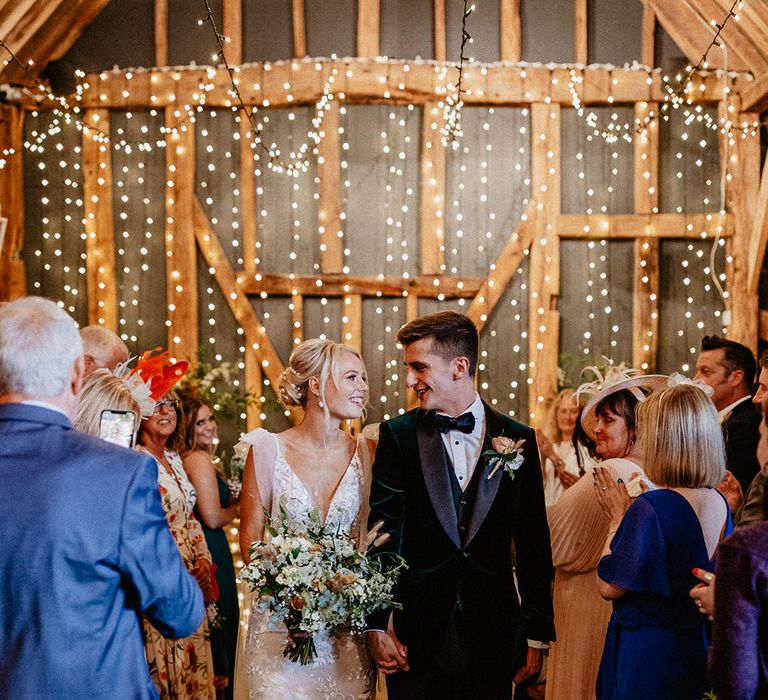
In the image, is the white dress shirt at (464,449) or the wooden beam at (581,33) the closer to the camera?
the white dress shirt at (464,449)

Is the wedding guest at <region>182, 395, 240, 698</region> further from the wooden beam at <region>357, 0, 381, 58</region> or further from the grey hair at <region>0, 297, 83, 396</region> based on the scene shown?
the wooden beam at <region>357, 0, 381, 58</region>

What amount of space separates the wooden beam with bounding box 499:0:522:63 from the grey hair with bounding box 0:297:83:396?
627 centimetres

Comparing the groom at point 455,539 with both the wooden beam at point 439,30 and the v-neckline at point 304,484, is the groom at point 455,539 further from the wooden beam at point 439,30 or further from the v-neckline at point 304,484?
the wooden beam at point 439,30

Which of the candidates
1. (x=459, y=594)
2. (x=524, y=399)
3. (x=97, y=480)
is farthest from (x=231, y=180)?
(x=97, y=480)

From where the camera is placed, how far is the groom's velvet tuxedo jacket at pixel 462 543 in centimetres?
288

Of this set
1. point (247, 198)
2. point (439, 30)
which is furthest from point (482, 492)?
point (439, 30)

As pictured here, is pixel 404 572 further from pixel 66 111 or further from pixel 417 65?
pixel 66 111

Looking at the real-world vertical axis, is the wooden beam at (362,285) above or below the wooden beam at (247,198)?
below

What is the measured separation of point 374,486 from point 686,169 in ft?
18.0

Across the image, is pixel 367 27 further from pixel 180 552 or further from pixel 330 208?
pixel 180 552

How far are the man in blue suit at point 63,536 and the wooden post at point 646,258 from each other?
5994 millimetres

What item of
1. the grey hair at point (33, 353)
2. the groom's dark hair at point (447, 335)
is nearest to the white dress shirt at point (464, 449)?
the groom's dark hair at point (447, 335)

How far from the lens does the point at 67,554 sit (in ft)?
6.16

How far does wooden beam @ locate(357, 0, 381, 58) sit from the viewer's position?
7480mm
